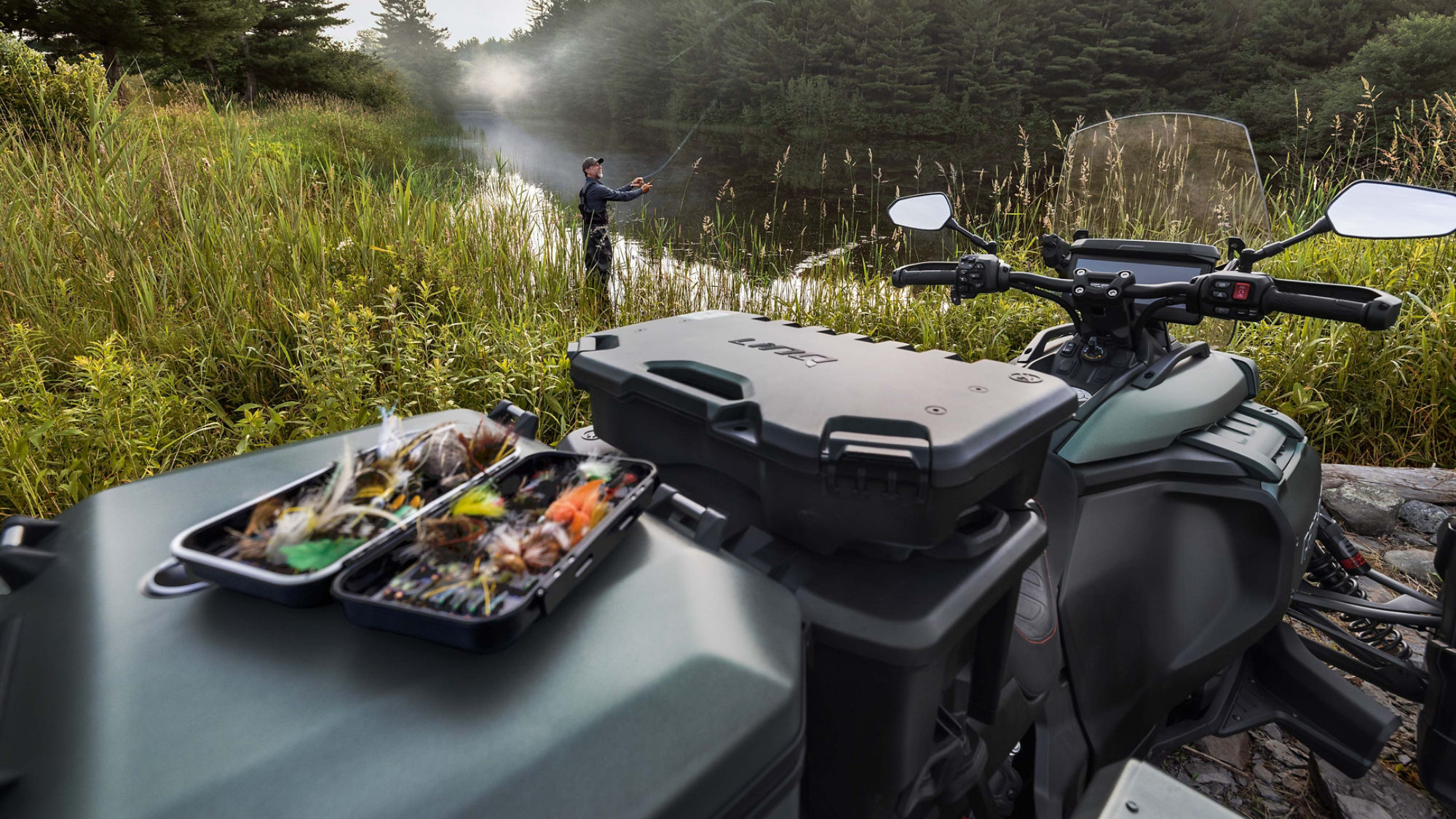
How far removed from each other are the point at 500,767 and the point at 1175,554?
1.28m

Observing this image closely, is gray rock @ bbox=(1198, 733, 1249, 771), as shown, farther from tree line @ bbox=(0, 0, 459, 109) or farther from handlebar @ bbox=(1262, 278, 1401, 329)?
tree line @ bbox=(0, 0, 459, 109)

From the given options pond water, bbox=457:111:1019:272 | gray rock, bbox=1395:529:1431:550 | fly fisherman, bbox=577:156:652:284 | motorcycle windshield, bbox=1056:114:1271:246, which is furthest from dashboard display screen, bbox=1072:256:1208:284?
pond water, bbox=457:111:1019:272

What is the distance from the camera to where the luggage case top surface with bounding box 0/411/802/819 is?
1.39ft

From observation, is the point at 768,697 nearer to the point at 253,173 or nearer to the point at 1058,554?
the point at 1058,554

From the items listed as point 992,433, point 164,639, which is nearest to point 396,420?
point 164,639

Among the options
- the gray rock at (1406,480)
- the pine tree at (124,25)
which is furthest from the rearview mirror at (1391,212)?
the pine tree at (124,25)

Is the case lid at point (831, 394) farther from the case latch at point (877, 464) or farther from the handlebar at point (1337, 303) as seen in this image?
the handlebar at point (1337, 303)

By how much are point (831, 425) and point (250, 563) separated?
528mm

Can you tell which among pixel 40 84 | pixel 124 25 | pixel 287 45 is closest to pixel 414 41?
pixel 287 45

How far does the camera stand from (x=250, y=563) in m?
0.56

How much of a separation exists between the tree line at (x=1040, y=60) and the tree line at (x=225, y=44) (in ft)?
39.9

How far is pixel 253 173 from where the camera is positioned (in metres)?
3.90

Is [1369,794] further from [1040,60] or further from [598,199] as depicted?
[1040,60]

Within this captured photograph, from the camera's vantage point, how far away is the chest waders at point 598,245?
14.0 feet
